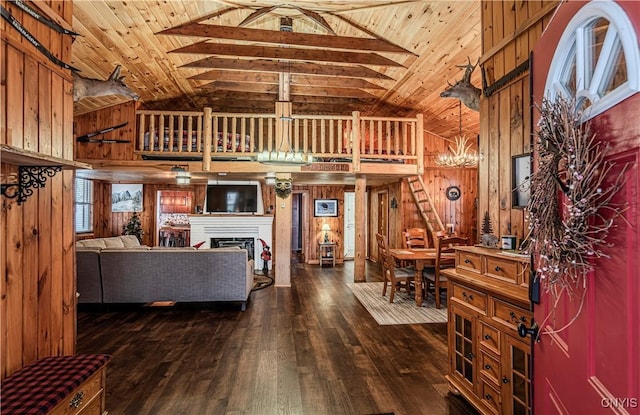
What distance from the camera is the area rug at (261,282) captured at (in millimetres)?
5902

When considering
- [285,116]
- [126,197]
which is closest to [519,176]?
[285,116]

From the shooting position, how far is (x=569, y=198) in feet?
3.13

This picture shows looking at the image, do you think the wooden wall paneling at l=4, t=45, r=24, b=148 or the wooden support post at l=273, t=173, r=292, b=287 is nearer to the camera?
the wooden wall paneling at l=4, t=45, r=24, b=148

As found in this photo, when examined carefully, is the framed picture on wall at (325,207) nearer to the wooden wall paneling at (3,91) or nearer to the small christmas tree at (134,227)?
the small christmas tree at (134,227)

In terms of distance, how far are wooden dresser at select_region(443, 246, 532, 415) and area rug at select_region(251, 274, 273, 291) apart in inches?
156

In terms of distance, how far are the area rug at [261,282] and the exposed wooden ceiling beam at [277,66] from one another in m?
3.87

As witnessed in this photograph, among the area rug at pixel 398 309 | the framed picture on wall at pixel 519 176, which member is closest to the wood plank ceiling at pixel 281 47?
the framed picture on wall at pixel 519 176

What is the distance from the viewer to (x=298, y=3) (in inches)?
161

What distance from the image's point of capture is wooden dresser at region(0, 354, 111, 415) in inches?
57.2

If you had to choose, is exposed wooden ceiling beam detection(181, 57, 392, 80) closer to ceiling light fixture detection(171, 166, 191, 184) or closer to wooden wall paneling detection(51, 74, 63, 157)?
ceiling light fixture detection(171, 166, 191, 184)

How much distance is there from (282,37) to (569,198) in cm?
462

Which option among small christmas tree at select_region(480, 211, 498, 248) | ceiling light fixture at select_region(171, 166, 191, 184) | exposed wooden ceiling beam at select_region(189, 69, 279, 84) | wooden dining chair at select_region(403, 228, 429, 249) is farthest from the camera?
exposed wooden ceiling beam at select_region(189, 69, 279, 84)

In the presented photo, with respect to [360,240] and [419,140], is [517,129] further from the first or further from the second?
[360,240]

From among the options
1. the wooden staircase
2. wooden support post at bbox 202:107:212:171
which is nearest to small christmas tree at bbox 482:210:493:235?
the wooden staircase
